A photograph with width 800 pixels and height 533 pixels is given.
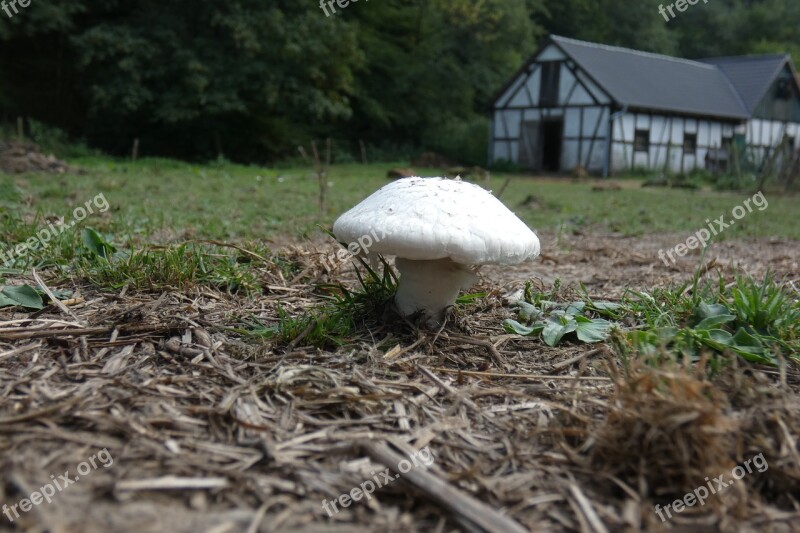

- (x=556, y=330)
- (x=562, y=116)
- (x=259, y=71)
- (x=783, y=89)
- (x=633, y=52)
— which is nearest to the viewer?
(x=556, y=330)

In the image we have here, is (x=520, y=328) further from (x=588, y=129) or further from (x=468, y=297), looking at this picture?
(x=588, y=129)

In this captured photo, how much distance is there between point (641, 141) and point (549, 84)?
3.78 meters

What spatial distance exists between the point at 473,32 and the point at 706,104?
10.2 meters

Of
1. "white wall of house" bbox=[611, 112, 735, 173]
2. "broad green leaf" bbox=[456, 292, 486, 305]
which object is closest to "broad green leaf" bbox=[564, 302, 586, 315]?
"broad green leaf" bbox=[456, 292, 486, 305]

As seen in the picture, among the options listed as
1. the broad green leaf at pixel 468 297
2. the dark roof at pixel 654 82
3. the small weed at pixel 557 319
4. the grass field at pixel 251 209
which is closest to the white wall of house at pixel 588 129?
the dark roof at pixel 654 82

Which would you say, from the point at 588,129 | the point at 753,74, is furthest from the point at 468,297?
the point at 753,74

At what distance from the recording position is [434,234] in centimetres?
219

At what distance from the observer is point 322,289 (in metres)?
3.27

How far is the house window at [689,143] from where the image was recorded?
23766mm

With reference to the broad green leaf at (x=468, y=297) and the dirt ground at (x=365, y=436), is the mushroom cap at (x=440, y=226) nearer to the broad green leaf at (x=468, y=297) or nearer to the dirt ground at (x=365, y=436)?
the dirt ground at (x=365, y=436)

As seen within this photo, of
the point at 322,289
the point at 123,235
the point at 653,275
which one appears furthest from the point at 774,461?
the point at 123,235

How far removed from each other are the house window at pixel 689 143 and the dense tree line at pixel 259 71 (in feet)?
24.5

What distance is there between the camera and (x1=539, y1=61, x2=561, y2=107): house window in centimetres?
2342

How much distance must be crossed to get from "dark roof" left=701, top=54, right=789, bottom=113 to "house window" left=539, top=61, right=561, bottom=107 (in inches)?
306
